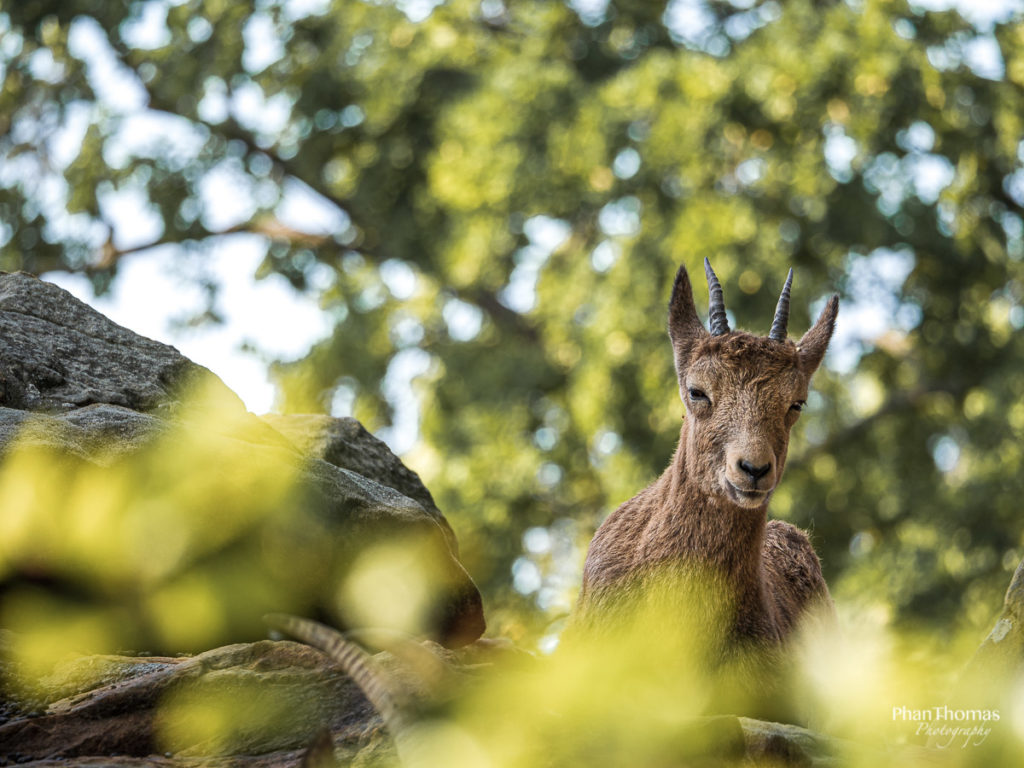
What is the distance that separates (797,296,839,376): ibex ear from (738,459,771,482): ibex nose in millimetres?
819

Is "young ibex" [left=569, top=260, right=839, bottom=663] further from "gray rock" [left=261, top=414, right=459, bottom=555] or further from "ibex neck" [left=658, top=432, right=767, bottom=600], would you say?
"gray rock" [left=261, top=414, right=459, bottom=555]

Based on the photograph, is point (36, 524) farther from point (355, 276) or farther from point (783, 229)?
point (355, 276)

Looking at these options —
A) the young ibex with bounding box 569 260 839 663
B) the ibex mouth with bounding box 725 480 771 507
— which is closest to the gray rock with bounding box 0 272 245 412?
the young ibex with bounding box 569 260 839 663

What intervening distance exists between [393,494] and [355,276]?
62.7 ft

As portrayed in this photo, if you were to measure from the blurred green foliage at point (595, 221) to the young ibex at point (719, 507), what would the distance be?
9.82 metres

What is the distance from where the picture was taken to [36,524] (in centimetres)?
540

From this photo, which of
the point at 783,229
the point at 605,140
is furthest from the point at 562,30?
the point at 783,229

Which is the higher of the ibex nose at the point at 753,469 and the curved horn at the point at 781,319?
the curved horn at the point at 781,319

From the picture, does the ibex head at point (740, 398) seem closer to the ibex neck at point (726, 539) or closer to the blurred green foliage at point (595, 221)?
the ibex neck at point (726, 539)

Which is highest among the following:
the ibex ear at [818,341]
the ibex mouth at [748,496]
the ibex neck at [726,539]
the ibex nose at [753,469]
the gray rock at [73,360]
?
the ibex ear at [818,341]

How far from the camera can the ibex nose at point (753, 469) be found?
19.9ft

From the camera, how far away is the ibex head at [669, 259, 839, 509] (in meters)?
6.11

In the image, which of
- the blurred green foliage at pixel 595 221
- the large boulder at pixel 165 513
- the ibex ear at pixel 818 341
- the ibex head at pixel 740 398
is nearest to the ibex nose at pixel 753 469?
the ibex head at pixel 740 398

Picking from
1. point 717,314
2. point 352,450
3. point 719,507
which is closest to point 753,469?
point 719,507
